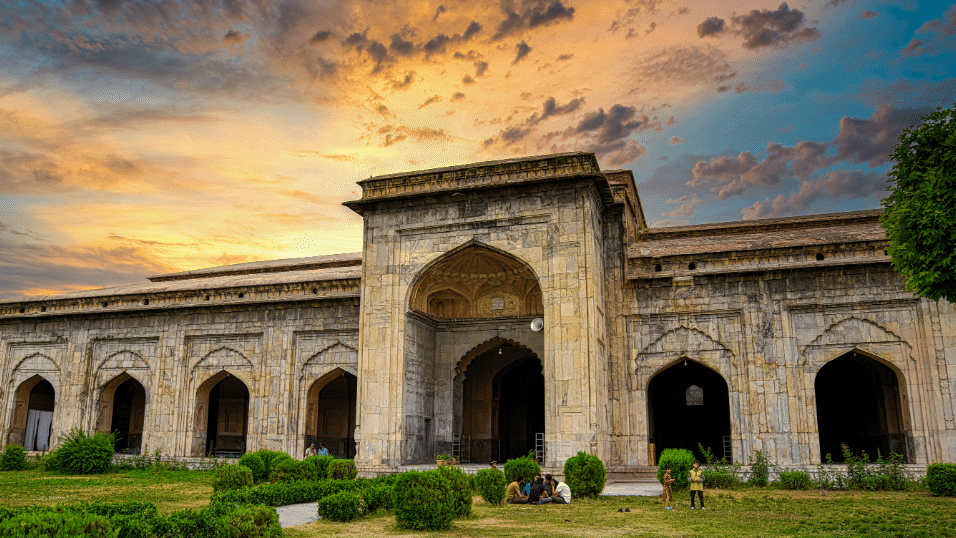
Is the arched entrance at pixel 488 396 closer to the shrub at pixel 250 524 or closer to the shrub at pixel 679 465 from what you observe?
the shrub at pixel 679 465

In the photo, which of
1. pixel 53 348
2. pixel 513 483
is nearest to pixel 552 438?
pixel 513 483

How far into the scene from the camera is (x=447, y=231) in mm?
18516

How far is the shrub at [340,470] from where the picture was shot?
51.9ft

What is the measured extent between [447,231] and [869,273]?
10.6 m

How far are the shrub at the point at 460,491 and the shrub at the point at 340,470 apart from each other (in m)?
5.38

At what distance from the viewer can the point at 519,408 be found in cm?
2509

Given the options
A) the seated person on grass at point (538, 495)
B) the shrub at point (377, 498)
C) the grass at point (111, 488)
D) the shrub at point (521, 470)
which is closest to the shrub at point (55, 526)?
the shrub at point (377, 498)

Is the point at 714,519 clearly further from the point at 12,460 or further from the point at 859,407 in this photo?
the point at 12,460

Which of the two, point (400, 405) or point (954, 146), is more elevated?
point (954, 146)

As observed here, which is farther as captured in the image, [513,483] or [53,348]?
[53,348]

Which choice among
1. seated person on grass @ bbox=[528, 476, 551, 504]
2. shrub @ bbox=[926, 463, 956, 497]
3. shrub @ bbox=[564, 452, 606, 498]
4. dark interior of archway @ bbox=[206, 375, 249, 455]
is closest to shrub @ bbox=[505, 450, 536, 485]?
shrub @ bbox=[564, 452, 606, 498]

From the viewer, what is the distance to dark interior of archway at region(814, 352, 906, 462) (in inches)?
733

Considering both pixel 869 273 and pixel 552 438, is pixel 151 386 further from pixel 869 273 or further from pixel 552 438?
pixel 869 273

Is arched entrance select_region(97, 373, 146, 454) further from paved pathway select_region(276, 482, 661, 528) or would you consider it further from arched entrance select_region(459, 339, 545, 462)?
paved pathway select_region(276, 482, 661, 528)
